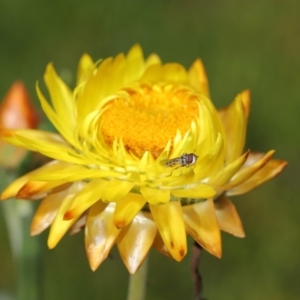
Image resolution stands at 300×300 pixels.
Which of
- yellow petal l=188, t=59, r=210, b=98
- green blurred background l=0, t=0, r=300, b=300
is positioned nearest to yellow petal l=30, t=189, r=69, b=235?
yellow petal l=188, t=59, r=210, b=98

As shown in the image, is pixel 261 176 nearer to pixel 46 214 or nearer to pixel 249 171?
pixel 249 171

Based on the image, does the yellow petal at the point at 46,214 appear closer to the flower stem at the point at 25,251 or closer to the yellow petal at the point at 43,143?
the yellow petal at the point at 43,143

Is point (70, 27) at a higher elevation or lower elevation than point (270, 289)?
higher

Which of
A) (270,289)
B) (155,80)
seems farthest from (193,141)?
(270,289)

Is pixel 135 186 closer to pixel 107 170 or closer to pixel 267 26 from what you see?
pixel 107 170

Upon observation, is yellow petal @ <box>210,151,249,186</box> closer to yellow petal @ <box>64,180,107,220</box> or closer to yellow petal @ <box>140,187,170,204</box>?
yellow petal @ <box>140,187,170,204</box>

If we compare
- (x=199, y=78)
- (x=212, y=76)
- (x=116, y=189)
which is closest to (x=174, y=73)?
(x=199, y=78)

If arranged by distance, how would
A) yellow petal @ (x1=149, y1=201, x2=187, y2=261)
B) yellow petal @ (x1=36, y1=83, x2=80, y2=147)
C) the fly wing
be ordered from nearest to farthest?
yellow petal @ (x1=149, y1=201, x2=187, y2=261), the fly wing, yellow petal @ (x1=36, y1=83, x2=80, y2=147)
